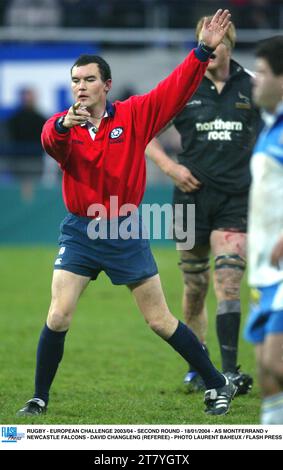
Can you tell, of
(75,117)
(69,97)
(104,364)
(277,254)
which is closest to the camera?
(277,254)

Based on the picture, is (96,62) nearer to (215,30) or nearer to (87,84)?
(87,84)

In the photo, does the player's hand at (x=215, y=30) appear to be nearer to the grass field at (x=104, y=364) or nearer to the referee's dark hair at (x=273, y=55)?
the referee's dark hair at (x=273, y=55)

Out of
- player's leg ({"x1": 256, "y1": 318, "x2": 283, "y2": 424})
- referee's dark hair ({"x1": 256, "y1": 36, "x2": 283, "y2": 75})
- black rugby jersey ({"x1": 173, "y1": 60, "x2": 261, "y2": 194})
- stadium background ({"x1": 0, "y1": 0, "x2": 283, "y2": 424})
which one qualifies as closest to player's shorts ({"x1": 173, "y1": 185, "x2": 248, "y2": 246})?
black rugby jersey ({"x1": 173, "y1": 60, "x2": 261, "y2": 194})

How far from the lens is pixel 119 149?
6648mm

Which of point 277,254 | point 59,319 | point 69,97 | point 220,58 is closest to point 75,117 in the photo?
point 59,319

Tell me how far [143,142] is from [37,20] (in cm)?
1363

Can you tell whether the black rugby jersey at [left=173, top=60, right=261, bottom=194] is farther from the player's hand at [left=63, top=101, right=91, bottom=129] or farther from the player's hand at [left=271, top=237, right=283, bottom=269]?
the player's hand at [left=271, top=237, right=283, bottom=269]

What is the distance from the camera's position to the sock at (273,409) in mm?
4828

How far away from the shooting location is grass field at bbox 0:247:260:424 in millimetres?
6973

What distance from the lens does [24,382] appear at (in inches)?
319

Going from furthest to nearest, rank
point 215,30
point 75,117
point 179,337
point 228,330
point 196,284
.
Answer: point 196,284 < point 228,330 < point 179,337 < point 215,30 < point 75,117

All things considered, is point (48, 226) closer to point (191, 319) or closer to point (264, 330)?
point (191, 319)

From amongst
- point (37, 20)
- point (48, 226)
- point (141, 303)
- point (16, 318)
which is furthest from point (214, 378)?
point (37, 20)

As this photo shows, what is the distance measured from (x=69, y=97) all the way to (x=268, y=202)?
1383 centimetres
